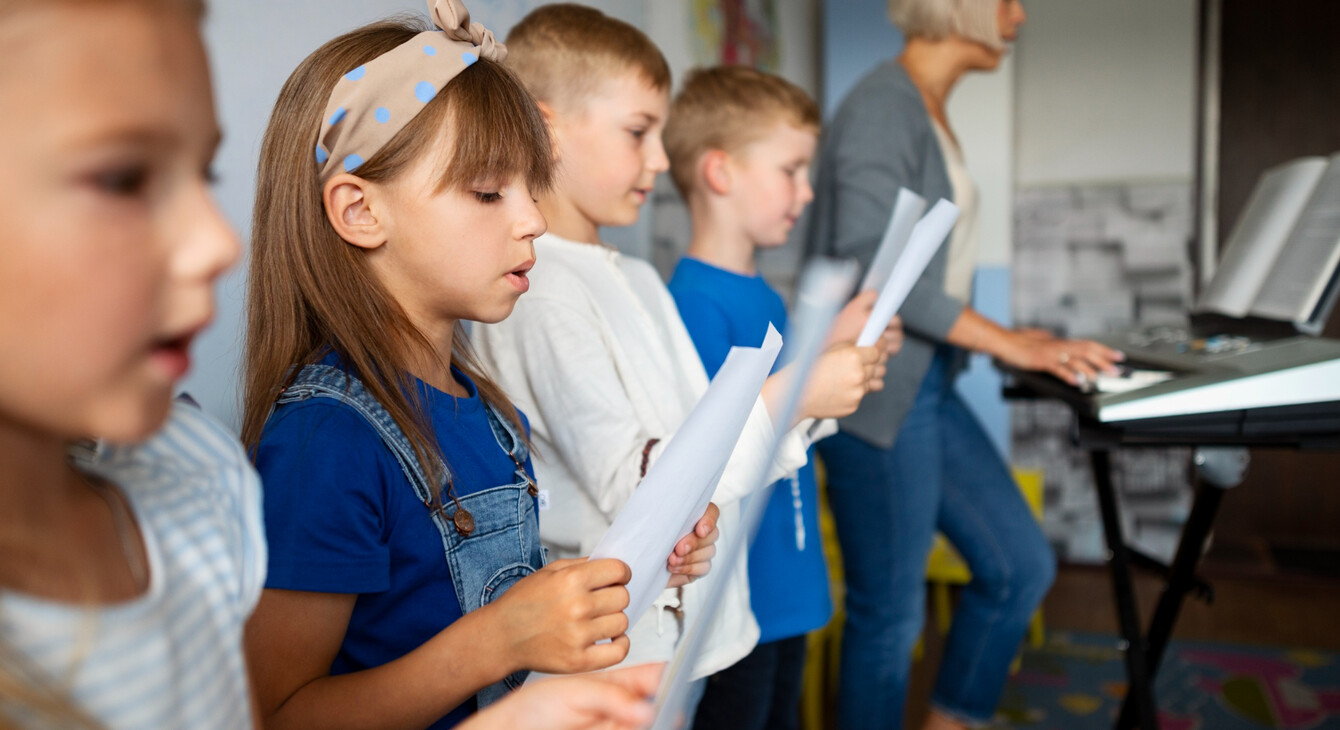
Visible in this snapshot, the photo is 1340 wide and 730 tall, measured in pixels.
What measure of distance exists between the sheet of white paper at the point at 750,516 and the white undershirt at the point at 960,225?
762mm

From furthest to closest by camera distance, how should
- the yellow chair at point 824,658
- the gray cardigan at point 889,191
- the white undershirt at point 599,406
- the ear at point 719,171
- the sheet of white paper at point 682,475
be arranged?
the yellow chair at point 824,658 → the gray cardigan at point 889,191 → the ear at point 719,171 → the white undershirt at point 599,406 → the sheet of white paper at point 682,475

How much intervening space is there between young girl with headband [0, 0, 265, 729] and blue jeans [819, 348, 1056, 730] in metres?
1.27

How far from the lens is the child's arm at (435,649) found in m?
0.61

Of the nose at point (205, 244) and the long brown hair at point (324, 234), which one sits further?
the long brown hair at point (324, 234)

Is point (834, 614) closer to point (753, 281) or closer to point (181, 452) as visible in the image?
point (753, 281)

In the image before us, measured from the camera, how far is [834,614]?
7.50ft

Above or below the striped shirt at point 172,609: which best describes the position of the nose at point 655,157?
above

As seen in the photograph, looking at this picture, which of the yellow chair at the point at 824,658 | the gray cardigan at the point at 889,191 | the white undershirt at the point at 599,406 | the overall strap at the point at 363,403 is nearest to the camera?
the overall strap at the point at 363,403

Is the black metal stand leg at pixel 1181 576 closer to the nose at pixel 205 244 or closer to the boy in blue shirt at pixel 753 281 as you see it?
the boy in blue shirt at pixel 753 281

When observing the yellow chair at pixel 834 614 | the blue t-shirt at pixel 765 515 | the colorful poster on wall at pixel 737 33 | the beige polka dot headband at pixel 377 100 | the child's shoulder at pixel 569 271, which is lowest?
the yellow chair at pixel 834 614

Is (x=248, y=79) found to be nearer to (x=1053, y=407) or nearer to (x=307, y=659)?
(x=307, y=659)

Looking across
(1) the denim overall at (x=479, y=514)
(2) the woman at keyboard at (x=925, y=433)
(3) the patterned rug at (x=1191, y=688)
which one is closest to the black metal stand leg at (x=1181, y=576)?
(2) the woman at keyboard at (x=925, y=433)

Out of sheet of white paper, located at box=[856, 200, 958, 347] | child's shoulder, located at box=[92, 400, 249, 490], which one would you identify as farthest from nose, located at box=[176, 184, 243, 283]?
sheet of white paper, located at box=[856, 200, 958, 347]

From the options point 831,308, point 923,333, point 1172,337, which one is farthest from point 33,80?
point 1172,337
